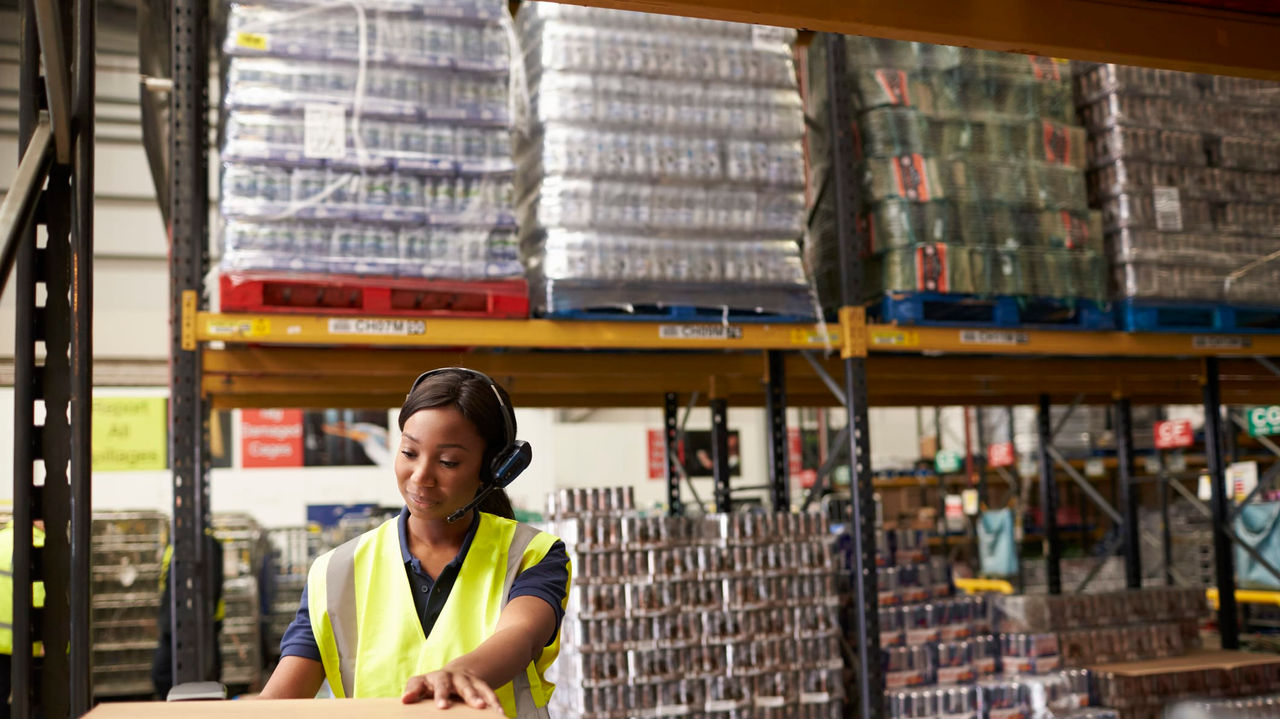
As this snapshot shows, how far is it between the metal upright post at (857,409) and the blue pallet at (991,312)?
0.86 ft

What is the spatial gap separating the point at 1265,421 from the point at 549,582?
10.5m

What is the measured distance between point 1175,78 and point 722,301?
3546mm

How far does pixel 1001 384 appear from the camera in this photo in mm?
9500

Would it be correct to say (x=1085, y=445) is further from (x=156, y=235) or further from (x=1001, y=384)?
(x=156, y=235)

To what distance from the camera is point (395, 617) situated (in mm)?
2121

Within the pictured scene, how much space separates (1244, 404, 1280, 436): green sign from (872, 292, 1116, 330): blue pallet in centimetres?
493

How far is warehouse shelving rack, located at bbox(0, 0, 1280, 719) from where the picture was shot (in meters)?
2.86

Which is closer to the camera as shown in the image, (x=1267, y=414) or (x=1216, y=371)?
(x=1216, y=371)

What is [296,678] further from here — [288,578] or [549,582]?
[288,578]

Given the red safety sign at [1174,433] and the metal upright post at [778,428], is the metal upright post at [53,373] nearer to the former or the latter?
the metal upright post at [778,428]

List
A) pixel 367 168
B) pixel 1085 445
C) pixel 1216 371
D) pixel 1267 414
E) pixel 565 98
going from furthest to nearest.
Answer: pixel 1085 445 → pixel 1267 414 → pixel 1216 371 → pixel 565 98 → pixel 367 168

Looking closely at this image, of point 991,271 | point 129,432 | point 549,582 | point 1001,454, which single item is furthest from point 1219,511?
point 129,432

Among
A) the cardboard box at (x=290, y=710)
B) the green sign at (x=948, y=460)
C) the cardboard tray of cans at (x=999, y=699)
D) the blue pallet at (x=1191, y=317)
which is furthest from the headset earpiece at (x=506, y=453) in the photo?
the green sign at (x=948, y=460)

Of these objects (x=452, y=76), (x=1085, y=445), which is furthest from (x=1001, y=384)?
(x=1085, y=445)
